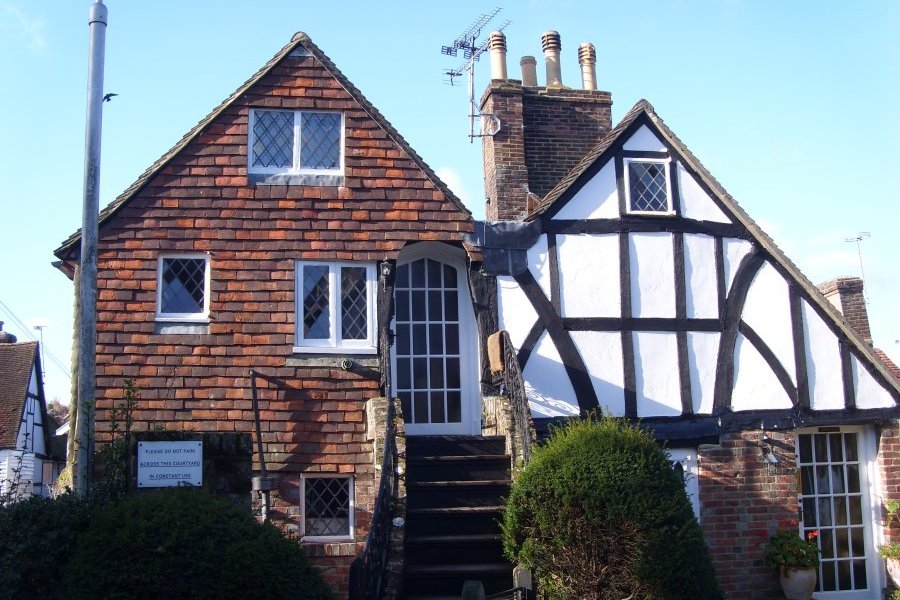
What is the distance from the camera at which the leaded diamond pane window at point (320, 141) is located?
41.3ft

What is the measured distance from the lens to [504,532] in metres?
9.28

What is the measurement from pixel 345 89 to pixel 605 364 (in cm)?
483

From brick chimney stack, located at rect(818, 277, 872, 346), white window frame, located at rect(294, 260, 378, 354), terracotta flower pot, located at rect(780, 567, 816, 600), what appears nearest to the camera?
terracotta flower pot, located at rect(780, 567, 816, 600)

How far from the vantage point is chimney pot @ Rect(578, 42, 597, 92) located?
15.8m

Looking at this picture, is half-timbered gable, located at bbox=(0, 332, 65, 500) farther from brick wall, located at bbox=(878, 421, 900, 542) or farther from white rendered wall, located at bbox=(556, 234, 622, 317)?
brick wall, located at bbox=(878, 421, 900, 542)

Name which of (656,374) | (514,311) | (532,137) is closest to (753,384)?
(656,374)

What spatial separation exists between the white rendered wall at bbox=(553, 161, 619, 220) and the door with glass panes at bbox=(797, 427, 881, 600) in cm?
394

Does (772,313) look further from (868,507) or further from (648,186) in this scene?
(868,507)

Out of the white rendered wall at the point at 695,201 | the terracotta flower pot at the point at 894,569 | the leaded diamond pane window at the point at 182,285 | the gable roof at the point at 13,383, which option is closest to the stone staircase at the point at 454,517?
the leaded diamond pane window at the point at 182,285

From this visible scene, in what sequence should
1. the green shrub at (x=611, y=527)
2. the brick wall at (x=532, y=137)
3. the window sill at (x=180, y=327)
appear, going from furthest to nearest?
the brick wall at (x=532, y=137) → the window sill at (x=180, y=327) → the green shrub at (x=611, y=527)

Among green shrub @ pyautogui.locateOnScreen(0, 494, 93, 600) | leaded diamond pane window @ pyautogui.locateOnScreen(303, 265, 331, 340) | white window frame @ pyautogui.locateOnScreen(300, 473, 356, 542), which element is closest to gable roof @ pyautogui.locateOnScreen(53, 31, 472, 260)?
leaded diamond pane window @ pyautogui.locateOnScreen(303, 265, 331, 340)

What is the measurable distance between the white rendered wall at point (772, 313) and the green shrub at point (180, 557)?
7966 mm

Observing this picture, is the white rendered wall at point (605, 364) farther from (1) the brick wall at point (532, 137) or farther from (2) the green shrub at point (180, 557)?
(2) the green shrub at point (180, 557)

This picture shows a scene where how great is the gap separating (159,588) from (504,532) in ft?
12.0
